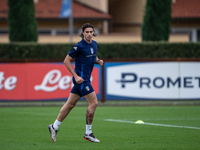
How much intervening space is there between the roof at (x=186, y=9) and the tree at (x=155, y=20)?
8667mm

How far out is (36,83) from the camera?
58.7 ft

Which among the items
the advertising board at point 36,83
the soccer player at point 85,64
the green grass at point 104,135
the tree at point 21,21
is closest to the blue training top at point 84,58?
the soccer player at point 85,64

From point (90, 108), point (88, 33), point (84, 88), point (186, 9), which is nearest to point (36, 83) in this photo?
point (90, 108)

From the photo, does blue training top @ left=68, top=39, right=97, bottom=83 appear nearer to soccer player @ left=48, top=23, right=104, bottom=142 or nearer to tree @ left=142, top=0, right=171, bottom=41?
soccer player @ left=48, top=23, right=104, bottom=142

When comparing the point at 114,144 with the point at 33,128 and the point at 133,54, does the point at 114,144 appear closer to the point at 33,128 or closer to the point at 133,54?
the point at 33,128

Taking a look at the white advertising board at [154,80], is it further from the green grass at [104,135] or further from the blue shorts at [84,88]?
the blue shorts at [84,88]

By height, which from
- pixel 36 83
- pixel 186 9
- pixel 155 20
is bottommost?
pixel 36 83

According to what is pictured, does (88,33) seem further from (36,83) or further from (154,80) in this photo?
(36,83)

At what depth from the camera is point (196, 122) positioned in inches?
436

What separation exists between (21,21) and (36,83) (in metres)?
8.94

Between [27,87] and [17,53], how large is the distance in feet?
14.8

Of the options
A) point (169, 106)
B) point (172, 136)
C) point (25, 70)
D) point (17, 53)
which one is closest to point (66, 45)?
point (17, 53)

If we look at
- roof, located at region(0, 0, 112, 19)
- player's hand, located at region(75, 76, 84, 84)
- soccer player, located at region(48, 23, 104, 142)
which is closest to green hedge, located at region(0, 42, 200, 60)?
roof, located at region(0, 0, 112, 19)

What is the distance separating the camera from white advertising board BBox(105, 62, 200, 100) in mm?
17781
